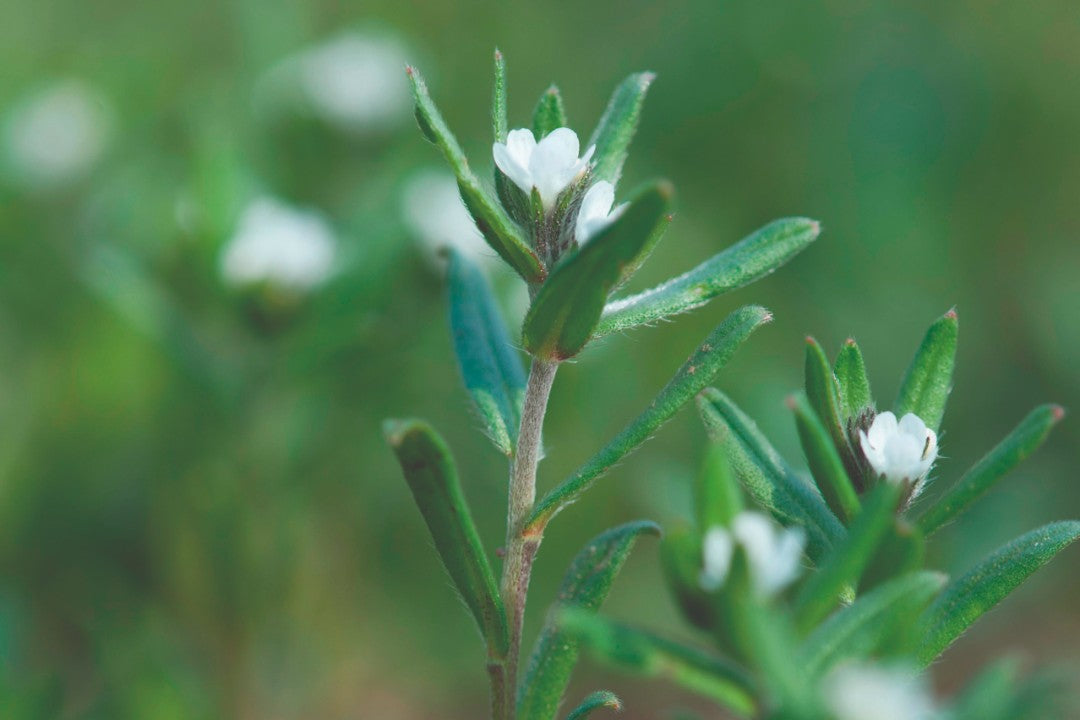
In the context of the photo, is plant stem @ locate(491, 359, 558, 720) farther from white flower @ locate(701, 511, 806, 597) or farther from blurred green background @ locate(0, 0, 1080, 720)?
blurred green background @ locate(0, 0, 1080, 720)

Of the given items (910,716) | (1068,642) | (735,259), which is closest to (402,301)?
(735,259)

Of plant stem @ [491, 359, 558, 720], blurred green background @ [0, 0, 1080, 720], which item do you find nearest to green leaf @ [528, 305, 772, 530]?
plant stem @ [491, 359, 558, 720]

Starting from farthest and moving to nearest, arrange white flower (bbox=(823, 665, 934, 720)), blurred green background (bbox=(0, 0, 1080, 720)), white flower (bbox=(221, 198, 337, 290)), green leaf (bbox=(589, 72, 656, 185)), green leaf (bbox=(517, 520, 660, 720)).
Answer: blurred green background (bbox=(0, 0, 1080, 720)), white flower (bbox=(221, 198, 337, 290)), green leaf (bbox=(589, 72, 656, 185)), green leaf (bbox=(517, 520, 660, 720)), white flower (bbox=(823, 665, 934, 720))

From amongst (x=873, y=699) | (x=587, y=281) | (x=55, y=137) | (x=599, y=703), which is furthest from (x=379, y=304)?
(x=873, y=699)

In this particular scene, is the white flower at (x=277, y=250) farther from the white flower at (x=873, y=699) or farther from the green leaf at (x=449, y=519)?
the white flower at (x=873, y=699)

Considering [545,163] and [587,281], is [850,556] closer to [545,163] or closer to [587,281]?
[587,281]
